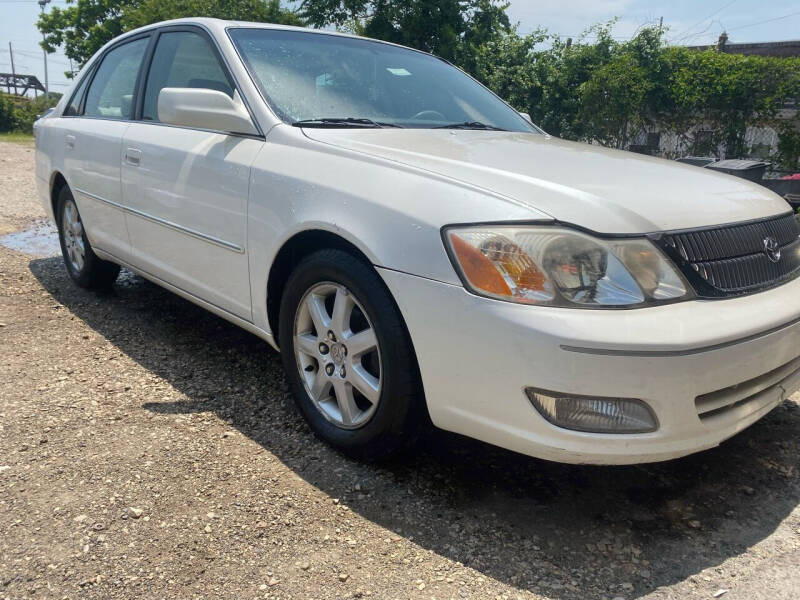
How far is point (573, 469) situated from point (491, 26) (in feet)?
61.1

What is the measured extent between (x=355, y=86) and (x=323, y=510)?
191 cm

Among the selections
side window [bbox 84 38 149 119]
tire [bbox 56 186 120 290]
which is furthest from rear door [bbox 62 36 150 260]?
tire [bbox 56 186 120 290]

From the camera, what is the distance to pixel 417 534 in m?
2.18

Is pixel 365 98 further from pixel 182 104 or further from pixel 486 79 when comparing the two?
pixel 486 79

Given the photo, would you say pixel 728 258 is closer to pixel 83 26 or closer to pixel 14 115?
pixel 14 115

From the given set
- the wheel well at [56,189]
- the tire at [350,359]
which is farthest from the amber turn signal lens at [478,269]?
the wheel well at [56,189]

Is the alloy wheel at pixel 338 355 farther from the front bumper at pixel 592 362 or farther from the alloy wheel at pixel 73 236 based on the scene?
the alloy wheel at pixel 73 236

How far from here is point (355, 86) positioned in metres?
3.16

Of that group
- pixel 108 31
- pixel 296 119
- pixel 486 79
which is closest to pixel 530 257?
pixel 296 119

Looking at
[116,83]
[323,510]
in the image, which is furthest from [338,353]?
[116,83]

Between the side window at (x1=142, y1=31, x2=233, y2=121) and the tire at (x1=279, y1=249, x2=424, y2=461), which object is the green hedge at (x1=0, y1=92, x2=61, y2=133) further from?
the tire at (x1=279, y1=249, x2=424, y2=461)

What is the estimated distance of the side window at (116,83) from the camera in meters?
3.91

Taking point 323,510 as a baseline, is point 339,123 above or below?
above

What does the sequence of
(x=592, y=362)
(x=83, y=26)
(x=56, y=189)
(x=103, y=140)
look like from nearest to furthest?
(x=592, y=362)
(x=103, y=140)
(x=56, y=189)
(x=83, y=26)
